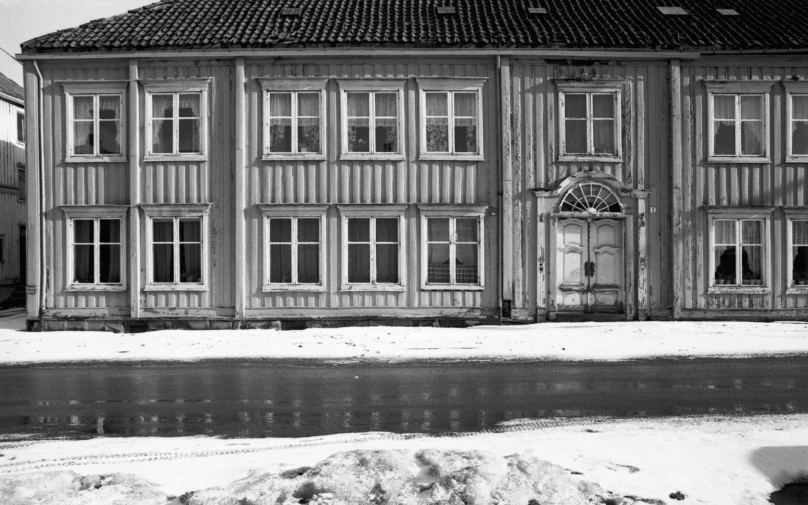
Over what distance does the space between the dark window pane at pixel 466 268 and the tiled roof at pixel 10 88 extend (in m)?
20.2

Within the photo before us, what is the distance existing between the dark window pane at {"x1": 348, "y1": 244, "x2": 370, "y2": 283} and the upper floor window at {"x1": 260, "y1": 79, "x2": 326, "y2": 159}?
89.6 inches

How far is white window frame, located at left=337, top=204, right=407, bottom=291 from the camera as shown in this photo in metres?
18.0

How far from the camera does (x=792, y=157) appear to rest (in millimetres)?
18500

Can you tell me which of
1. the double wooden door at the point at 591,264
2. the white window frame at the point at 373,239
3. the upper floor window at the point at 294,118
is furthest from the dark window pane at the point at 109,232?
the double wooden door at the point at 591,264

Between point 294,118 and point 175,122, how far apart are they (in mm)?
2816

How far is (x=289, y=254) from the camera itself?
59.7 ft

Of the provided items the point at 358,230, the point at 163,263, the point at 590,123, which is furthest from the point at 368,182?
the point at 590,123

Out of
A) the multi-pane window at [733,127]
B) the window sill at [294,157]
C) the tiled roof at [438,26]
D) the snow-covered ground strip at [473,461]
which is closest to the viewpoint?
the snow-covered ground strip at [473,461]

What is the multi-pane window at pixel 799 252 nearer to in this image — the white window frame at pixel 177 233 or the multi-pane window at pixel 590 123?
the multi-pane window at pixel 590 123

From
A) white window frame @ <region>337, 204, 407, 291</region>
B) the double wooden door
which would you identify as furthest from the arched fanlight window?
white window frame @ <region>337, 204, 407, 291</region>

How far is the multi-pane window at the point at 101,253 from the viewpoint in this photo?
724 inches

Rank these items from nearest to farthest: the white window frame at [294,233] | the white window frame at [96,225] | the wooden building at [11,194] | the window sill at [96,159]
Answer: the white window frame at [294,233], the white window frame at [96,225], the window sill at [96,159], the wooden building at [11,194]

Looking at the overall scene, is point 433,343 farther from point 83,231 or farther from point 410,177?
point 83,231

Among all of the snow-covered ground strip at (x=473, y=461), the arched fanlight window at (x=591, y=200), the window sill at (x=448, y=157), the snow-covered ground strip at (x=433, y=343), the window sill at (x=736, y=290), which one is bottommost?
the snow-covered ground strip at (x=433, y=343)
